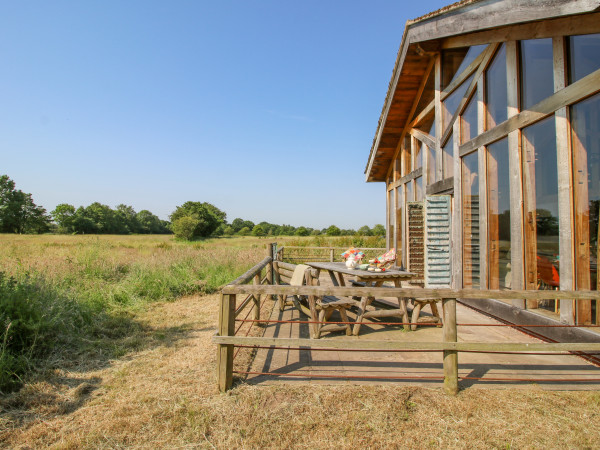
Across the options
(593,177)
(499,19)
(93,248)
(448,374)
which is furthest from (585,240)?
(93,248)

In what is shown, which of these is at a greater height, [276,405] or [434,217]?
[434,217]

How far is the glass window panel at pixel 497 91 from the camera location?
16.9ft

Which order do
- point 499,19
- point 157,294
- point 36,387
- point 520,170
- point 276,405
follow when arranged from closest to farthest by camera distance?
point 276,405, point 36,387, point 499,19, point 520,170, point 157,294

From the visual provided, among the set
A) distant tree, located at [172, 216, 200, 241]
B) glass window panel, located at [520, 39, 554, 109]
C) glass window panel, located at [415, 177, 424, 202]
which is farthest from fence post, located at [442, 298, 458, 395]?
distant tree, located at [172, 216, 200, 241]

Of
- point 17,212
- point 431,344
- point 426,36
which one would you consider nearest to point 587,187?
point 431,344

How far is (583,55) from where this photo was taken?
368cm

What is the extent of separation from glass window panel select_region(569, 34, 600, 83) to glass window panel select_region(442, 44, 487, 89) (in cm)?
246

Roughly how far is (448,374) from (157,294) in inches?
265

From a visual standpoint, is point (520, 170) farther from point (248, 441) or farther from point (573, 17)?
point (248, 441)

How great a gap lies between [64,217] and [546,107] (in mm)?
62454

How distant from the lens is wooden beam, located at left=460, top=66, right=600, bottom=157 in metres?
3.47

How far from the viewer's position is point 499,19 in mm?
4230

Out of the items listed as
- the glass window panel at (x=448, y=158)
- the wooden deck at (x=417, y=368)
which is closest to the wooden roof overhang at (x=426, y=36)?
the glass window panel at (x=448, y=158)

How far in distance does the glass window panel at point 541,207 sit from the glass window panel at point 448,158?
219cm
